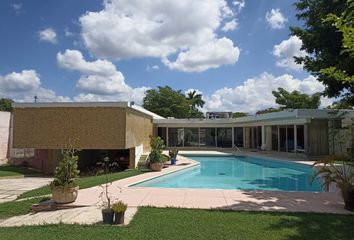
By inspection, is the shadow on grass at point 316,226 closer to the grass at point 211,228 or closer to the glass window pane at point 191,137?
the grass at point 211,228

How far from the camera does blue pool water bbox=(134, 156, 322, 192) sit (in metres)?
13.3

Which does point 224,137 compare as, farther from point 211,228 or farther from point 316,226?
point 211,228

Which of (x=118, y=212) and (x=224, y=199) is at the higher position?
(x=118, y=212)

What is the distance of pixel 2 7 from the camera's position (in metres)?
13.3

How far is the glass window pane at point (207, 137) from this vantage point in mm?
33844

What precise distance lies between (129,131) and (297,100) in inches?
1070

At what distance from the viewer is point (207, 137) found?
3391 centimetres

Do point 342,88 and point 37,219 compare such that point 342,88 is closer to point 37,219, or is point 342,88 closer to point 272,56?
point 272,56

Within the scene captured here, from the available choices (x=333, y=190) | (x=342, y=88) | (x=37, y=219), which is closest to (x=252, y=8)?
(x=342, y=88)

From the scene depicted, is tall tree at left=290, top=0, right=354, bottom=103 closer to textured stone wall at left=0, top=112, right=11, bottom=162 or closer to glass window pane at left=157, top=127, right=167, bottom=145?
textured stone wall at left=0, top=112, right=11, bottom=162

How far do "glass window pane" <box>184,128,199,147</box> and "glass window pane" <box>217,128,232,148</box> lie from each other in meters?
2.39

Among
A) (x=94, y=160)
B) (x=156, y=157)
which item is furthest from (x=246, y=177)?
(x=94, y=160)

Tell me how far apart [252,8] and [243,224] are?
10.4 m

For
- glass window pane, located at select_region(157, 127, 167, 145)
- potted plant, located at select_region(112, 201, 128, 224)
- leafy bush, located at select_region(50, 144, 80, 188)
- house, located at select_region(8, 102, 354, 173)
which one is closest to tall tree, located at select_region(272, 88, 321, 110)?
house, located at select_region(8, 102, 354, 173)
